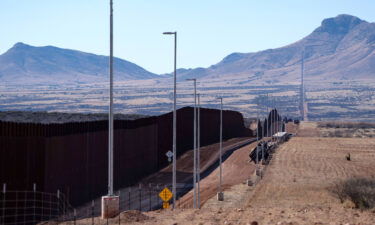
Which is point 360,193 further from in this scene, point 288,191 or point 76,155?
point 76,155

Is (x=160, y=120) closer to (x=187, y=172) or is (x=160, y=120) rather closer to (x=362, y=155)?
(x=187, y=172)

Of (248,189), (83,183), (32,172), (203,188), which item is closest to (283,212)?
(32,172)

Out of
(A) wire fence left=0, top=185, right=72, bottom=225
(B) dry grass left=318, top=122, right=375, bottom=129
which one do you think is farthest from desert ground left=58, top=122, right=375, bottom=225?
(B) dry grass left=318, top=122, right=375, bottom=129

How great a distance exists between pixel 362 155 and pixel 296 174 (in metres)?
25.8

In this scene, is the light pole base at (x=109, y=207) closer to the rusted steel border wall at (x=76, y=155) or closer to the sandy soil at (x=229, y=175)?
the rusted steel border wall at (x=76, y=155)

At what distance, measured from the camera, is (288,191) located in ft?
156

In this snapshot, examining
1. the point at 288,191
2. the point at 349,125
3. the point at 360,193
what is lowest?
the point at 349,125

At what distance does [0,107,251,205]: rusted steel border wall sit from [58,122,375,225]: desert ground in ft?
20.4

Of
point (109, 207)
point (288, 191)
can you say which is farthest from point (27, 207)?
point (288, 191)

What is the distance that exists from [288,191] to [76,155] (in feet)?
47.9

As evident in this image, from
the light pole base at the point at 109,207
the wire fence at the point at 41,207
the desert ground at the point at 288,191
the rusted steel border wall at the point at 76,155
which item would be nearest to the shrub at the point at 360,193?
the desert ground at the point at 288,191

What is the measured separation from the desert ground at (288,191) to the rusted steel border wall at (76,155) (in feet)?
20.4

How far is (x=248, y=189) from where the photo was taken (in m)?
51.8

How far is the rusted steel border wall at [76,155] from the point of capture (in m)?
37.6
